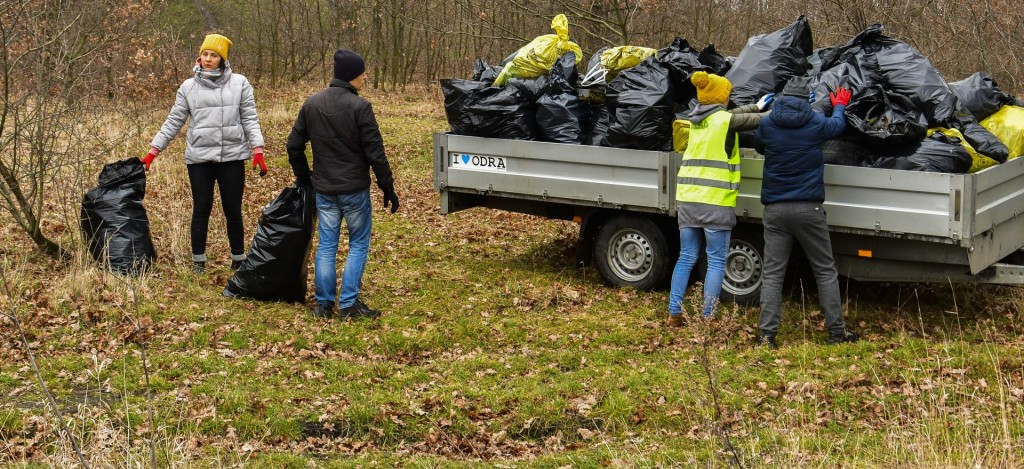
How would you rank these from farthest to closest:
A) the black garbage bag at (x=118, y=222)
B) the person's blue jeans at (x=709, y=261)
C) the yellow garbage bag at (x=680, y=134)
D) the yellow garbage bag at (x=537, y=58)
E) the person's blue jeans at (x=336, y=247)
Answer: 1. the yellow garbage bag at (x=537, y=58)
2. the black garbage bag at (x=118, y=222)
3. the yellow garbage bag at (x=680, y=134)
4. the person's blue jeans at (x=336, y=247)
5. the person's blue jeans at (x=709, y=261)

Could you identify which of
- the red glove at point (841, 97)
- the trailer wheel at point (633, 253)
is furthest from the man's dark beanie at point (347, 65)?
the red glove at point (841, 97)

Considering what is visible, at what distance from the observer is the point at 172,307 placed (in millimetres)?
7168

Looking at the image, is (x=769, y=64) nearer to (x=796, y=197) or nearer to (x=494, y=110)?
(x=796, y=197)

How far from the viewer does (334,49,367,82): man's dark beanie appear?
7133mm

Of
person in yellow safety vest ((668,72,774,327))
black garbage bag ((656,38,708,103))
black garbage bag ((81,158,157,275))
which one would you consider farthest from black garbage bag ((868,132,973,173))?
black garbage bag ((81,158,157,275))

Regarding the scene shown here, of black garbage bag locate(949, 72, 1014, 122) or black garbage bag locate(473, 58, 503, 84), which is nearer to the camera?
black garbage bag locate(949, 72, 1014, 122)

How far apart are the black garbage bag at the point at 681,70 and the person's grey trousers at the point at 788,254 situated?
53.4 inches

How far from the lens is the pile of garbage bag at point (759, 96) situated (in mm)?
7004

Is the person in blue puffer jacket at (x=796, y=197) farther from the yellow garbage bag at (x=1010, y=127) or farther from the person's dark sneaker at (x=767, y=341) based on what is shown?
the yellow garbage bag at (x=1010, y=127)

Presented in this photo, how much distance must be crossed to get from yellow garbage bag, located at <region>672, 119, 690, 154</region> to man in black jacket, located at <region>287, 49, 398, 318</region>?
2.05 metres

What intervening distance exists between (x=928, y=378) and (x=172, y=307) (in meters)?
4.80

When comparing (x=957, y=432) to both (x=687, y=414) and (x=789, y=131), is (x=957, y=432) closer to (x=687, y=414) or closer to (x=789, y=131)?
(x=687, y=414)

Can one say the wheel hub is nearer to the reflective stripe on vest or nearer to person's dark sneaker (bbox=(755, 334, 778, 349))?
the reflective stripe on vest

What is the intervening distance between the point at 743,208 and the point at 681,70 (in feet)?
3.70
